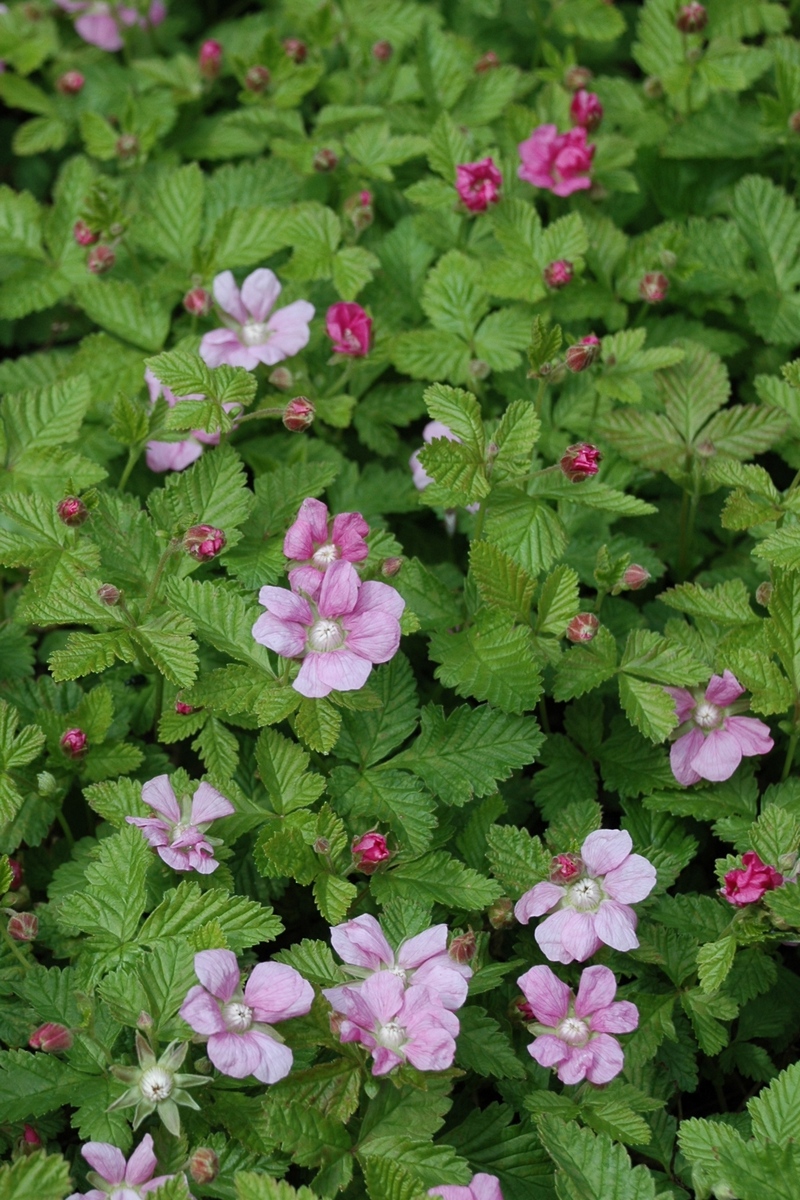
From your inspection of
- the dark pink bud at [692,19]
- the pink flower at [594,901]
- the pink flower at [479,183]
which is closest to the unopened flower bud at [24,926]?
the pink flower at [594,901]

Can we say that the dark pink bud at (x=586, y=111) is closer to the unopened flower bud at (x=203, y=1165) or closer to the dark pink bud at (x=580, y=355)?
the dark pink bud at (x=580, y=355)

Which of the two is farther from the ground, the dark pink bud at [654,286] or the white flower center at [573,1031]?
the dark pink bud at [654,286]

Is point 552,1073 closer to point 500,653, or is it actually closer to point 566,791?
point 566,791

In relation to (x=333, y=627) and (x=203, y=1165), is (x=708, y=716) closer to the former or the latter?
(x=333, y=627)

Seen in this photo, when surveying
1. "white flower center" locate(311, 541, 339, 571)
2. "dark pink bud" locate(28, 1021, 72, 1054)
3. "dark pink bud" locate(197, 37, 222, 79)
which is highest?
"dark pink bud" locate(197, 37, 222, 79)

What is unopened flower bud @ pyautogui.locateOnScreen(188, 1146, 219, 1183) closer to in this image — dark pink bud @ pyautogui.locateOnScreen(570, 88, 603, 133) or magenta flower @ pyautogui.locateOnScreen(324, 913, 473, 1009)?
magenta flower @ pyautogui.locateOnScreen(324, 913, 473, 1009)

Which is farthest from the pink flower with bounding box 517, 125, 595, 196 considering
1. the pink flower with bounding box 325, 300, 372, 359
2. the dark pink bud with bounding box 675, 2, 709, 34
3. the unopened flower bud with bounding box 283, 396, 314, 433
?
the unopened flower bud with bounding box 283, 396, 314, 433
